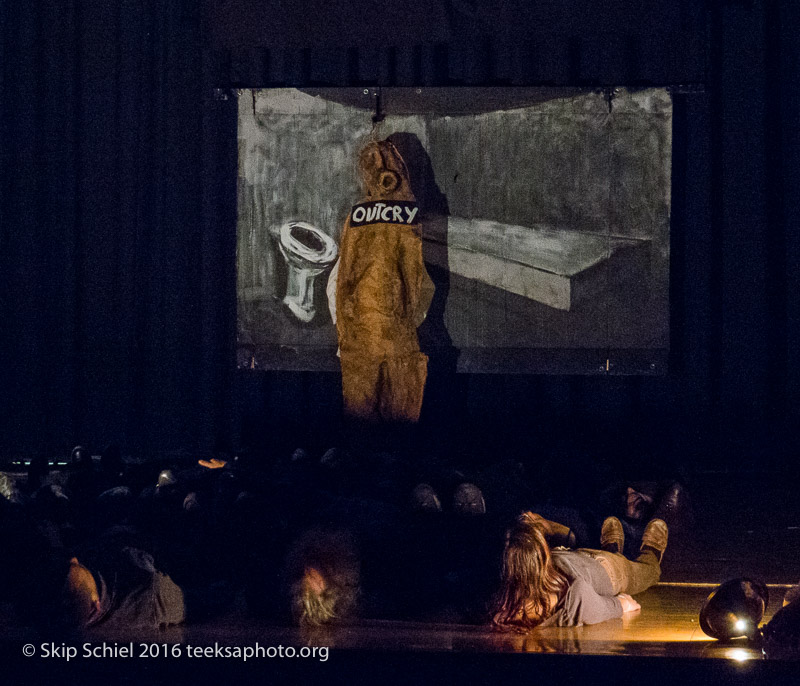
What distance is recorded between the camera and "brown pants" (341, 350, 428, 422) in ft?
19.0

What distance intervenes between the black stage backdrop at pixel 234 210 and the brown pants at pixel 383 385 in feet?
3.09

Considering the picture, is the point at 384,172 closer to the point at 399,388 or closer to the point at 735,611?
the point at 399,388

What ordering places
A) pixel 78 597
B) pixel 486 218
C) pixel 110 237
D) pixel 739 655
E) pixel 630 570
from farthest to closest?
pixel 110 237 → pixel 486 218 → pixel 630 570 → pixel 78 597 → pixel 739 655

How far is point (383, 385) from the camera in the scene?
581cm

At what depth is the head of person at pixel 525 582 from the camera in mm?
3105

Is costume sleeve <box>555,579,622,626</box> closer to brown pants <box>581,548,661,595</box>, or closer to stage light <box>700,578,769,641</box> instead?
brown pants <box>581,548,661,595</box>

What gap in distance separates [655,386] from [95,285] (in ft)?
13.1

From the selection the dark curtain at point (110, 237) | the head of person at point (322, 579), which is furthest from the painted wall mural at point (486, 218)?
the head of person at point (322, 579)

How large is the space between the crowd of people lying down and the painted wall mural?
193cm

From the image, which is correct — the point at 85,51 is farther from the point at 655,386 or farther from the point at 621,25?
the point at 655,386

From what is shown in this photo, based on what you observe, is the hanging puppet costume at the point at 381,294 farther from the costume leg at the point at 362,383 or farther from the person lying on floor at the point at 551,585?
the person lying on floor at the point at 551,585

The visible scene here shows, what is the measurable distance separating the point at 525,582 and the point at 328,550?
0.63 m

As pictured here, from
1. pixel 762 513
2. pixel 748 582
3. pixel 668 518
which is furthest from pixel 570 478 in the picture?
pixel 748 582

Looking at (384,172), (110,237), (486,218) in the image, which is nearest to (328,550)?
(384,172)
